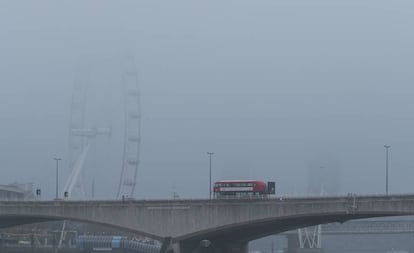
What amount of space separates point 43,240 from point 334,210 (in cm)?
9985

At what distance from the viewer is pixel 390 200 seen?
102 m

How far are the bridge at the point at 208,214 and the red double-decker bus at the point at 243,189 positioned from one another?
3814 millimetres

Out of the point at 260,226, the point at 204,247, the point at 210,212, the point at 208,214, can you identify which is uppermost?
the point at 210,212

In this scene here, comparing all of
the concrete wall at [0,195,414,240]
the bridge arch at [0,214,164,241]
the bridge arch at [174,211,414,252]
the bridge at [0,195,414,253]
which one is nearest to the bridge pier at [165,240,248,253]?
the bridge arch at [174,211,414,252]

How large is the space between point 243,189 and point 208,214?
20.2 ft

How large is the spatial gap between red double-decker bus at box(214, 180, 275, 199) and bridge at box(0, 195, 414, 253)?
3814mm

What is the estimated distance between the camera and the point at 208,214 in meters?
111

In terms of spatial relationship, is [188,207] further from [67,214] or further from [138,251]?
[138,251]

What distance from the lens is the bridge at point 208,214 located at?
103 meters

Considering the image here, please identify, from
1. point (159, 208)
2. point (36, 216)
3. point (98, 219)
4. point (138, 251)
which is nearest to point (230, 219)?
point (159, 208)

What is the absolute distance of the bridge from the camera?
103 metres

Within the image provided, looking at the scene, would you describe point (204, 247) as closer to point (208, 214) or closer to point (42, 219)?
point (208, 214)

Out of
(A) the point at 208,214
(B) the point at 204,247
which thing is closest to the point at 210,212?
(A) the point at 208,214

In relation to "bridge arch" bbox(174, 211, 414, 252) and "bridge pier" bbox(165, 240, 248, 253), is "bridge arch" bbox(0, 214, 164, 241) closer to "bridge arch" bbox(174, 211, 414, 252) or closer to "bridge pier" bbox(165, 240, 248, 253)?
"bridge pier" bbox(165, 240, 248, 253)
